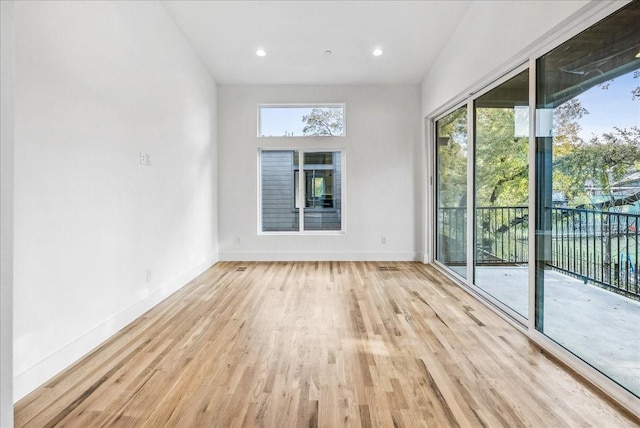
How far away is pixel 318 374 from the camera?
2031 mm

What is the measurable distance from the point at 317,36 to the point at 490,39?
77.3 inches

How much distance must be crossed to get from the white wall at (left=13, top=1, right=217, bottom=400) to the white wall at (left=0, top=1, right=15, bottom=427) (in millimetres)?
1172

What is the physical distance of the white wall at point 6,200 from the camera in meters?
0.86

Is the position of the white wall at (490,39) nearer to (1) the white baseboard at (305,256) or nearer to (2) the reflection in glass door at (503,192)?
(2) the reflection in glass door at (503,192)

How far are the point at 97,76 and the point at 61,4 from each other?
1.57 ft

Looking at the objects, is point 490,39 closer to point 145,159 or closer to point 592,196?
point 592,196

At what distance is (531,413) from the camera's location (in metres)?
1.66

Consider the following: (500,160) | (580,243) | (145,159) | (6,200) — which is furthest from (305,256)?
(6,200)

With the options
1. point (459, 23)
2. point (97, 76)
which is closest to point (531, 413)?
point (97, 76)

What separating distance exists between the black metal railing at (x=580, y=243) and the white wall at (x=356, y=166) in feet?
7.17

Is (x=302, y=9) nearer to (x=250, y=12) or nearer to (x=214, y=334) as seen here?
(x=250, y=12)

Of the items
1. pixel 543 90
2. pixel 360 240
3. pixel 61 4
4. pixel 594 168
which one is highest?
pixel 61 4

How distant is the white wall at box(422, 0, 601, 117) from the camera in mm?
2283

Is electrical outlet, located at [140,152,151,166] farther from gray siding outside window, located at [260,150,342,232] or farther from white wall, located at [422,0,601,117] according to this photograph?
white wall, located at [422,0,601,117]
